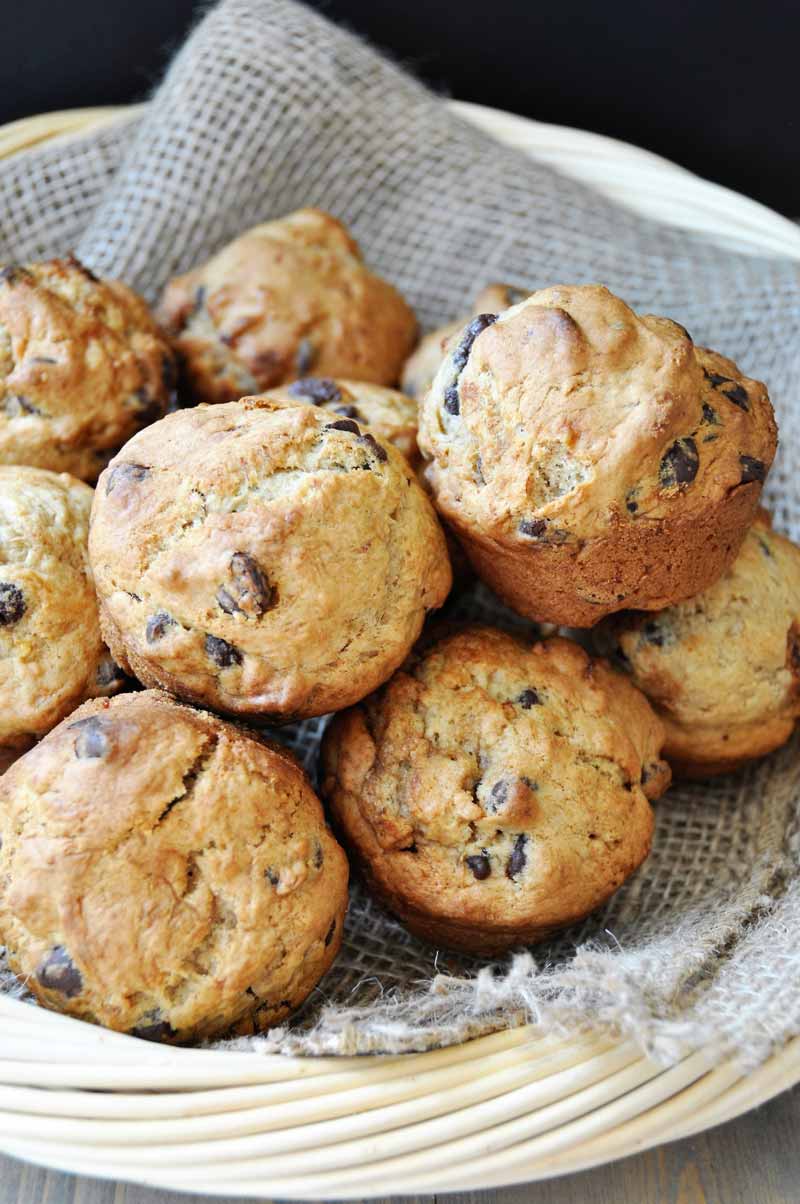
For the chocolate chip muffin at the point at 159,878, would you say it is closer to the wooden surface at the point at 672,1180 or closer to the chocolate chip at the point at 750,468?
the wooden surface at the point at 672,1180

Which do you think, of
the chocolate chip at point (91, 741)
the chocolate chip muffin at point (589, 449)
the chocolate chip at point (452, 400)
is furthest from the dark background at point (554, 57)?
the chocolate chip at point (91, 741)

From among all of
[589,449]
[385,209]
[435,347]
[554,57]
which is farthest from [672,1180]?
[554,57]

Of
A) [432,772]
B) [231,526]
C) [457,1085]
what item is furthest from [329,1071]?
[231,526]

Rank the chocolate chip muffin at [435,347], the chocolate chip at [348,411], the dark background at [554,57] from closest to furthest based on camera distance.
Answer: the chocolate chip at [348,411], the chocolate chip muffin at [435,347], the dark background at [554,57]

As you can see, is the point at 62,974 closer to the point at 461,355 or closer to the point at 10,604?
the point at 10,604

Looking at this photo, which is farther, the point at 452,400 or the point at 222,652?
the point at 452,400
